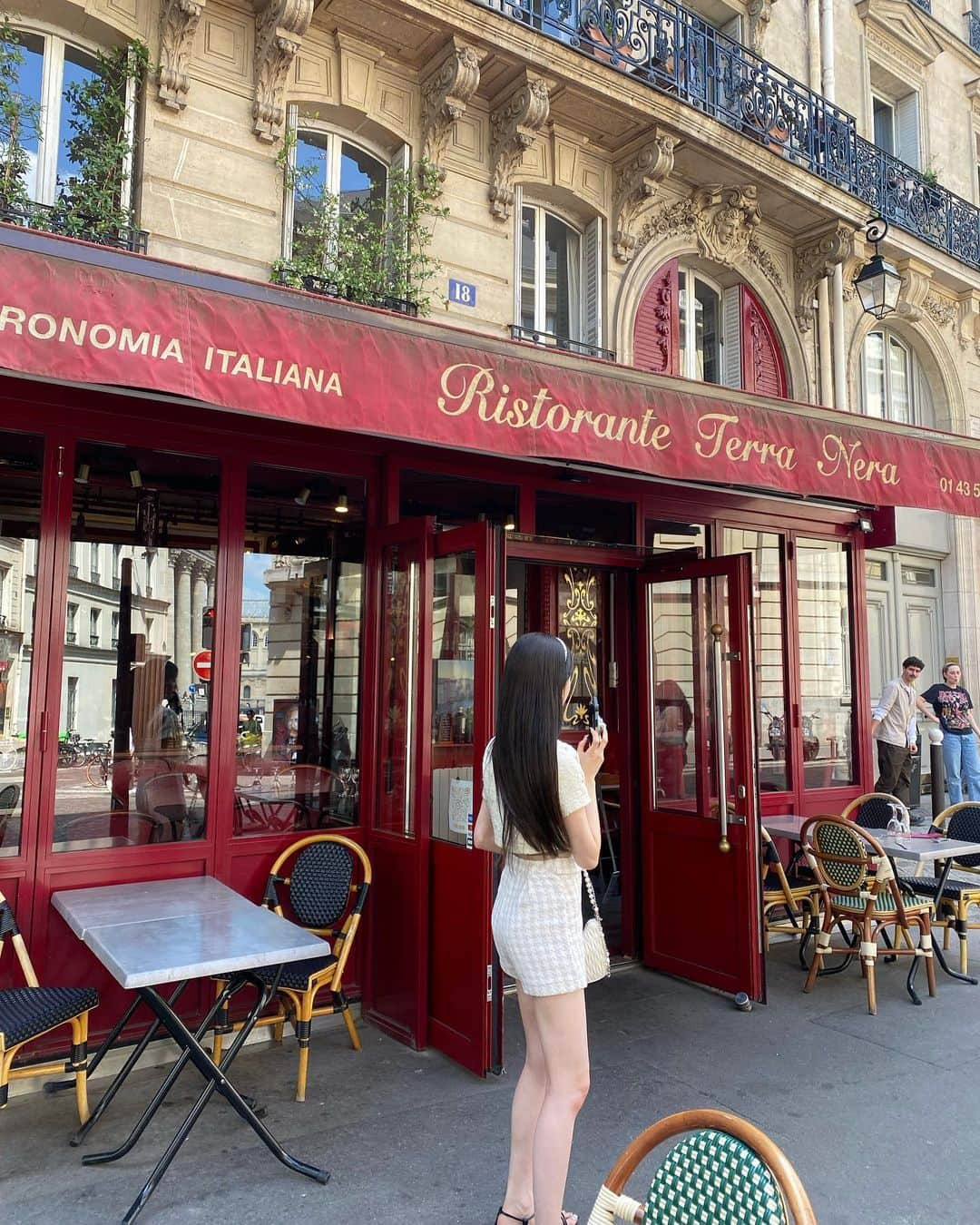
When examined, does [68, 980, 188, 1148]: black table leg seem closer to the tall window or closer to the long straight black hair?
the long straight black hair

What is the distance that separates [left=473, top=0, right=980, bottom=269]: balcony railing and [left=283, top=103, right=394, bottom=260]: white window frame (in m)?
1.22

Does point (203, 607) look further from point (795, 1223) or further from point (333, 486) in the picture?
point (795, 1223)

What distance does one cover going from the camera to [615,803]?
698 centimetres

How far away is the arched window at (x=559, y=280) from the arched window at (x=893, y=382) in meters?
4.38

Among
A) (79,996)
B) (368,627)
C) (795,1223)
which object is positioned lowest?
(79,996)

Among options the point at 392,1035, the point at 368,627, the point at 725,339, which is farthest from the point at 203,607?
the point at 725,339

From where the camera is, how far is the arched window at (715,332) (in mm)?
8375

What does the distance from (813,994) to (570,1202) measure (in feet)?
9.24

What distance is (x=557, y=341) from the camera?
762 cm

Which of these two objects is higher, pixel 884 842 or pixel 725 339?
pixel 725 339

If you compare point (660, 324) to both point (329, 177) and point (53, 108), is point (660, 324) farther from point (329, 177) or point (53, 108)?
point (53, 108)

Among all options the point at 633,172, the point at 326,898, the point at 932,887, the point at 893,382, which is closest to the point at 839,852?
the point at 932,887

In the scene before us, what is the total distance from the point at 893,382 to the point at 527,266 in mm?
6008

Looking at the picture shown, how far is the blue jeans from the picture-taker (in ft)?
32.6
